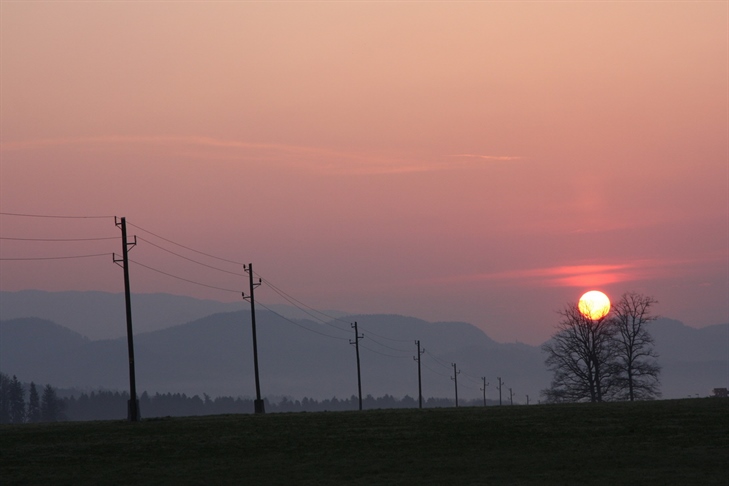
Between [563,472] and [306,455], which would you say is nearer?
[563,472]

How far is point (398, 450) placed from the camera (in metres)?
33.2

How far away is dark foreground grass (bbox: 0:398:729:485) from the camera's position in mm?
27984

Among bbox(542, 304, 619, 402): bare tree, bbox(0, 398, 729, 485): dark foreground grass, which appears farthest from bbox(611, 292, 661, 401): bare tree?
bbox(0, 398, 729, 485): dark foreground grass

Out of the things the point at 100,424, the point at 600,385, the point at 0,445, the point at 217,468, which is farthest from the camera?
the point at 600,385

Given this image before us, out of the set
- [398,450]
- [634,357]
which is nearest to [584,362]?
[634,357]

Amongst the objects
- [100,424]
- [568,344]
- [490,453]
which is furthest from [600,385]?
[490,453]

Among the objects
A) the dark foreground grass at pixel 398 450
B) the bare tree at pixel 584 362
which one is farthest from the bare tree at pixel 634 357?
the dark foreground grass at pixel 398 450

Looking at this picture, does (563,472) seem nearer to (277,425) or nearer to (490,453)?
(490,453)

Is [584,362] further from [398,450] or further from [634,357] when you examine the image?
[398,450]

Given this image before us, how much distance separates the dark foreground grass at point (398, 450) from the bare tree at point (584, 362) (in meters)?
73.5

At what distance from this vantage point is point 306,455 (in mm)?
32719

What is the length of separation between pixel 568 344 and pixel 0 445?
308 feet

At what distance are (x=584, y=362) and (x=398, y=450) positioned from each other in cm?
9191

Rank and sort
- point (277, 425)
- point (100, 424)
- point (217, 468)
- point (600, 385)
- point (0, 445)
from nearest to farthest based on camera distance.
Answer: point (217, 468) < point (0, 445) < point (277, 425) < point (100, 424) < point (600, 385)
